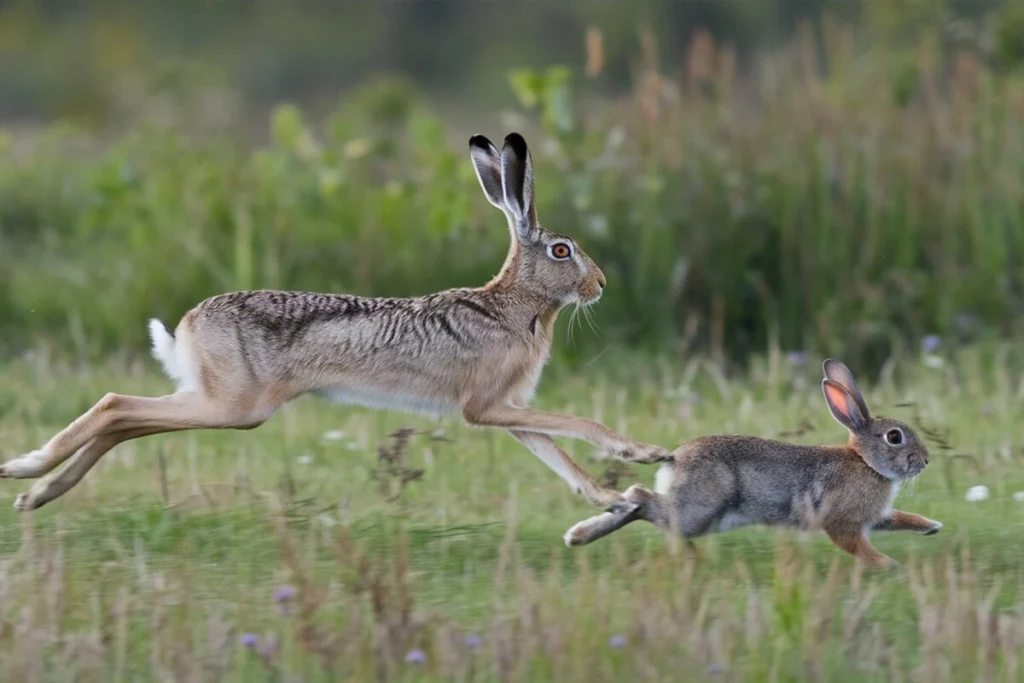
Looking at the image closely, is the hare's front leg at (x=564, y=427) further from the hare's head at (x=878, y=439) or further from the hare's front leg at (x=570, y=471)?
the hare's head at (x=878, y=439)

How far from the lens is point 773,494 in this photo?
5852 mm

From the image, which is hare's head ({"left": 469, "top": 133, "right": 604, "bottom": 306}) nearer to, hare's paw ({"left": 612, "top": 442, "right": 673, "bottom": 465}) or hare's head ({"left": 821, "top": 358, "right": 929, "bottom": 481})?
hare's paw ({"left": 612, "top": 442, "right": 673, "bottom": 465})

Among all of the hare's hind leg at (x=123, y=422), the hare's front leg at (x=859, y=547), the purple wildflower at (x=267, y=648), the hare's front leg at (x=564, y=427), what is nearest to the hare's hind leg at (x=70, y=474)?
the hare's hind leg at (x=123, y=422)

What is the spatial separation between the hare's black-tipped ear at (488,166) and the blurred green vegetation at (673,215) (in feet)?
8.86

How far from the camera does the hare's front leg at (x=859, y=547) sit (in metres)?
5.71

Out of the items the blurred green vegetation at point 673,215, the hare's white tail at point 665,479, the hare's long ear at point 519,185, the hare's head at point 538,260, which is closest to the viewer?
the hare's white tail at point 665,479

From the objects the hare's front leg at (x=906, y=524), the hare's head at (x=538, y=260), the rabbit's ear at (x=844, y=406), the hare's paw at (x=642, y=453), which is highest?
the hare's head at (x=538, y=260)

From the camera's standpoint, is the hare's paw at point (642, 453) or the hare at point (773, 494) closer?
the hare at point (773, 494)

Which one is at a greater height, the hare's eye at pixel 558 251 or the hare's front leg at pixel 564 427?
the hare's eye at pixel 558 251

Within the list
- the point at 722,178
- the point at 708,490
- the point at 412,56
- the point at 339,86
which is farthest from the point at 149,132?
the point at 412,56

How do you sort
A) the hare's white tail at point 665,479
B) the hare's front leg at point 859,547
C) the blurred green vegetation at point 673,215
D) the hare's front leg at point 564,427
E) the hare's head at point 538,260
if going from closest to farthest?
the hare's front leg at point 859,547, the hare's white tail at point 665,479, the hare's front leg at point 564,427, the hare's head at point 538,260, the blurred green vegetation at point 673,215

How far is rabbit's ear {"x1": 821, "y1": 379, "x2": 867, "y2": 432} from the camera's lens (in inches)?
248

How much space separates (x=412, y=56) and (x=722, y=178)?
53.1ft

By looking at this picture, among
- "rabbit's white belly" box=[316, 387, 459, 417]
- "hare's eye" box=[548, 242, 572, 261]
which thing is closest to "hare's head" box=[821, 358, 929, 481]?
"hare's eye" box=[548, 242, 572, 261]
